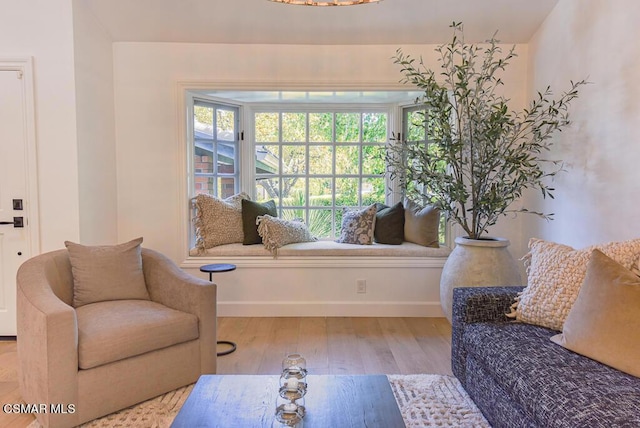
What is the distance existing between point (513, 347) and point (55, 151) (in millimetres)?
3182

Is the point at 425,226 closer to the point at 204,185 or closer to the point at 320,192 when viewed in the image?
the point at 320,192

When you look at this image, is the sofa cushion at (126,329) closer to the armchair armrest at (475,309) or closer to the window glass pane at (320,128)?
the armchair armrest at (475,309)

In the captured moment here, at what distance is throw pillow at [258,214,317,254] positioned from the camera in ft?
12.7

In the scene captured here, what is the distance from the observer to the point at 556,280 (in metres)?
2.15

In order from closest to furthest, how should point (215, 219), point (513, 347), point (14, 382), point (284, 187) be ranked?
point (513, 347)
point (14, 382)
point (215, 219)
point (284, 187)

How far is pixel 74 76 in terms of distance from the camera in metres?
3.12

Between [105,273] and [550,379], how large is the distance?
2395 mm

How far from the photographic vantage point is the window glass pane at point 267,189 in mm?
4582

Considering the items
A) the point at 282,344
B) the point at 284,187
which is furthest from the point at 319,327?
the point at 284,187

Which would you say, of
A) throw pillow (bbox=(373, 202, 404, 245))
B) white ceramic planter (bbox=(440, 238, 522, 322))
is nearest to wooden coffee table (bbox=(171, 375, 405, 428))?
white ceramic planter (bbox=(440, 238, 522, 322))

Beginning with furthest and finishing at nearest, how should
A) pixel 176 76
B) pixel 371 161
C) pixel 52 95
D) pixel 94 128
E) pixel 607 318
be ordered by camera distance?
pixel 371 161, pixel 176 76, pixel 94 128, pixel 52 95, pixel 607 318

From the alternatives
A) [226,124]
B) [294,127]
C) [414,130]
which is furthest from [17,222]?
[414,130]

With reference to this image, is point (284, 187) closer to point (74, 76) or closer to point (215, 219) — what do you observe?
point (215, 219)

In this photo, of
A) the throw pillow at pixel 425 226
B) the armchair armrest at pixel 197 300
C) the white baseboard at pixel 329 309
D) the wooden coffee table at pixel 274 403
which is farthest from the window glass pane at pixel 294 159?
the wooden coffee table at pixel 274 403
